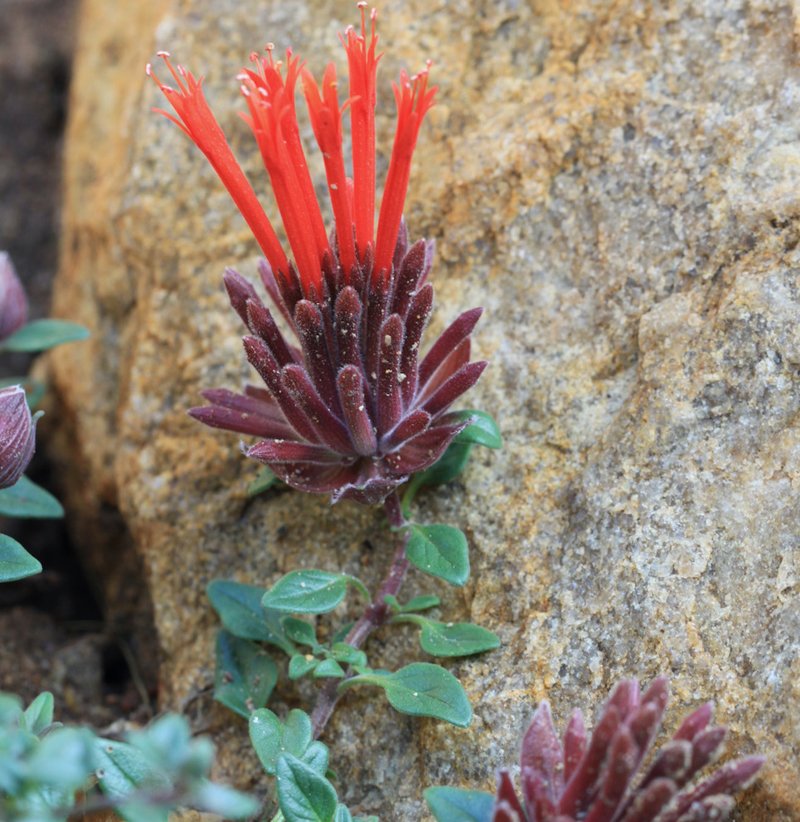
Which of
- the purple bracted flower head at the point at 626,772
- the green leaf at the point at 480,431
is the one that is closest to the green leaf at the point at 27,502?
the green leaf at the point at 480,431

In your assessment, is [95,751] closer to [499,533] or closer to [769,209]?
[499,533]

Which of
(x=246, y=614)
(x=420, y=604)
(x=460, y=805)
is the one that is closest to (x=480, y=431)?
(x=420, y=604)

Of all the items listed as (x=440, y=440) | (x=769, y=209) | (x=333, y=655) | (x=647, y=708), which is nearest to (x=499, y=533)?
(x=440, y=440)

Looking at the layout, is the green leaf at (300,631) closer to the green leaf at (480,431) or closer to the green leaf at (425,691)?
the green leaf at (425,691)

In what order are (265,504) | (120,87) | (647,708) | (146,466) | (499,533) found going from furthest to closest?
(120,87)
(146,466)
(265,504)
(499,533)
(647,708)

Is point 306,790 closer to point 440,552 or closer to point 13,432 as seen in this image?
point 440,552
